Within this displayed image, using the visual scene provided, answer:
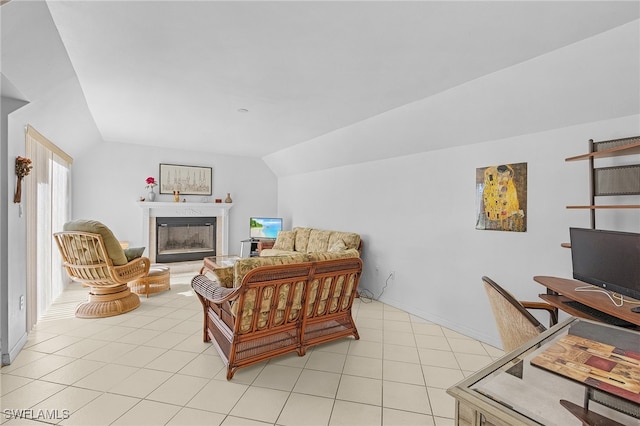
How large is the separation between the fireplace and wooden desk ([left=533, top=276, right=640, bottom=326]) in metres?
6.19

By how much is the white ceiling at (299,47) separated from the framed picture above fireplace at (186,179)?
8.36 ft

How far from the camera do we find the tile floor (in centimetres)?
202

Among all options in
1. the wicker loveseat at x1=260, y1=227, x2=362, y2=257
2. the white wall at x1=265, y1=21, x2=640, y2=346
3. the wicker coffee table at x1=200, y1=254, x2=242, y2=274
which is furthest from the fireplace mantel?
the white wall at x1=265, y1=21, x2=640, y2=346

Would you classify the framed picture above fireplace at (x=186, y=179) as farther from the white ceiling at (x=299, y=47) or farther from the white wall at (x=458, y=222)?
the white wall at (x=458, y=222)

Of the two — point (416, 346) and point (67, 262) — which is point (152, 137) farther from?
point (416, 346)

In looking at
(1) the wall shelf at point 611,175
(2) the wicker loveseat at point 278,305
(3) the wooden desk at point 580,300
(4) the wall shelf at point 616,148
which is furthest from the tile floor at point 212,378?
(4) the wall shelf at point 616,148

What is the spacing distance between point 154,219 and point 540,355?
6.62m

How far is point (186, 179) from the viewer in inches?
255

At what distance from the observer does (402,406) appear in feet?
6.98

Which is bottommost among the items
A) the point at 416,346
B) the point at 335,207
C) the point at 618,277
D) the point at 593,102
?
the point at 416,346

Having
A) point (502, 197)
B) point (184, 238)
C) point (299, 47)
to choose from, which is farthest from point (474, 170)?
point (184, 238)

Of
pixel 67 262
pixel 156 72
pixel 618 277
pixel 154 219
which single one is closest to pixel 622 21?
pixel 618 277

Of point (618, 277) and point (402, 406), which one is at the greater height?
point (618, 277)

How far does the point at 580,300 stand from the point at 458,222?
1.64 m
